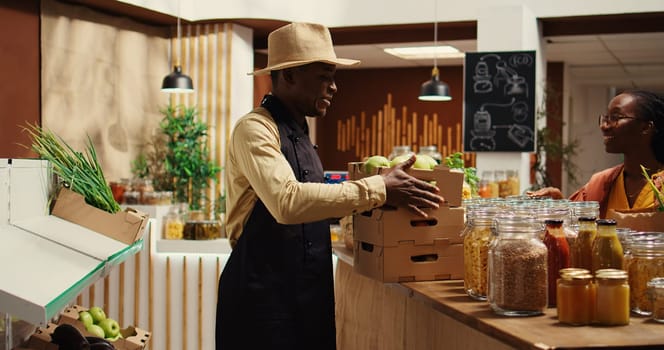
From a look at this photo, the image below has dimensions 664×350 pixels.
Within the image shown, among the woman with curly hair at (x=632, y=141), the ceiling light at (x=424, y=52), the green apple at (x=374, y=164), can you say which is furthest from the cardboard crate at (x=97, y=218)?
the ceiling light at (x=424, y=52)

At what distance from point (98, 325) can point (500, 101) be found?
18.7 ft

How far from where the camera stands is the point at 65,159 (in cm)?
314

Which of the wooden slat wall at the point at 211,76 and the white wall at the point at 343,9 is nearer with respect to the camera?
the white wall at the point at 343,9

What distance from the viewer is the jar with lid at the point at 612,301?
184 cm

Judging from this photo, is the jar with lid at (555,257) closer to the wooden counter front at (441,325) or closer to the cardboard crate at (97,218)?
the wooden counter front at (441,325)

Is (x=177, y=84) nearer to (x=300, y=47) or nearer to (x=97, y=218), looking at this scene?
(x=97, y=218)

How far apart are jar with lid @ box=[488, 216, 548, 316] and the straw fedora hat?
0.85m

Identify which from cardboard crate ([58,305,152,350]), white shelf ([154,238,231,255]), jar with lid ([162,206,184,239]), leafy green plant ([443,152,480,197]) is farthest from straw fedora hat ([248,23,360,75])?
jar with lid ([162,206,184,239])

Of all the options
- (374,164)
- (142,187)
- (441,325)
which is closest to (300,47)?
(374,164)

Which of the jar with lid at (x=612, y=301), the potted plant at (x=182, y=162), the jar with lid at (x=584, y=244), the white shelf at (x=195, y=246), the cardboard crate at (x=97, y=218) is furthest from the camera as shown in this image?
the potted plant at (x=182, y=162)

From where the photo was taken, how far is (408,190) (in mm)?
2457

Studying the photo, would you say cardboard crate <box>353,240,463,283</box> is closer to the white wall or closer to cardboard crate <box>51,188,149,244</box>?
cardboard crate <box>51,188,149,244</box>

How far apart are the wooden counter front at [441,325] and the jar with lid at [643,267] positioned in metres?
0.06

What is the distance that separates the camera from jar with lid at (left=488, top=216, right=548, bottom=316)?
195 cm
